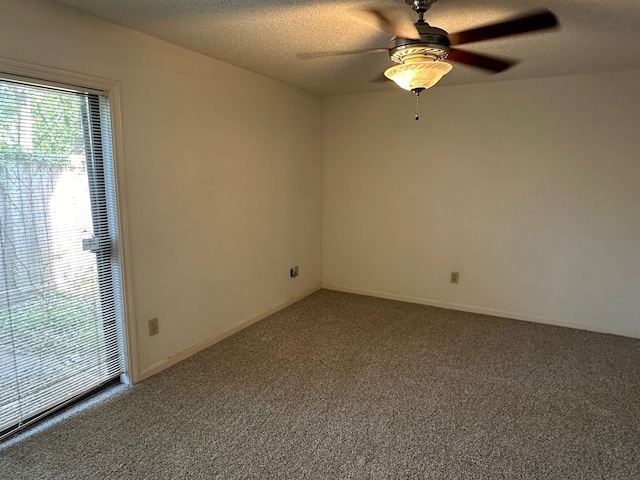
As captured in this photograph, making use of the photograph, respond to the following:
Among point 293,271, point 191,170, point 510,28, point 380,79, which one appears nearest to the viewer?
point 510,28

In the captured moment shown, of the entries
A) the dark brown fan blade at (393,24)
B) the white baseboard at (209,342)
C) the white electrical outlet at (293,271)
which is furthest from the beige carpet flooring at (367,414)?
the dark brown fan blade at (393,24)

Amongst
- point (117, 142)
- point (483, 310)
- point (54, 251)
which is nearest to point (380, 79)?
point (117, 142)

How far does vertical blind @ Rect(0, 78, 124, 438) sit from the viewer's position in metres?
1.89

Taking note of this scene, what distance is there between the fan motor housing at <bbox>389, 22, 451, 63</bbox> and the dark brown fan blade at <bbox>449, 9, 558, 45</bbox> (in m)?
0.30

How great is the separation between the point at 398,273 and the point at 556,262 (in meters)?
1.47

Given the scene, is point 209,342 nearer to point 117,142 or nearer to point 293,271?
point 293,271

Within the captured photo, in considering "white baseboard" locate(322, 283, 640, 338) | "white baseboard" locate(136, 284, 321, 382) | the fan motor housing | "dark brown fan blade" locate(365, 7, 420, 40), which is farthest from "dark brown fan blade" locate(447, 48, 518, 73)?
"white baseboard" locate(136, 284, 321, 382)

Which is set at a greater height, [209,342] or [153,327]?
[153,327]

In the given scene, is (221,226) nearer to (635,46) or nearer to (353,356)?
(353,356)

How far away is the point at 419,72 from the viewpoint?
186cm

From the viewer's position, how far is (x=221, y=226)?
3.10 metres

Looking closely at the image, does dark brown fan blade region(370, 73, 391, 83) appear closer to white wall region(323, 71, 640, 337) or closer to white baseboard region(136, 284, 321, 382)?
white wall region(323, 71, 640, 337)

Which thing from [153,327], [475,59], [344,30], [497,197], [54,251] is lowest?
[153,327]

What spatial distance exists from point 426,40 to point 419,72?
16 cm
